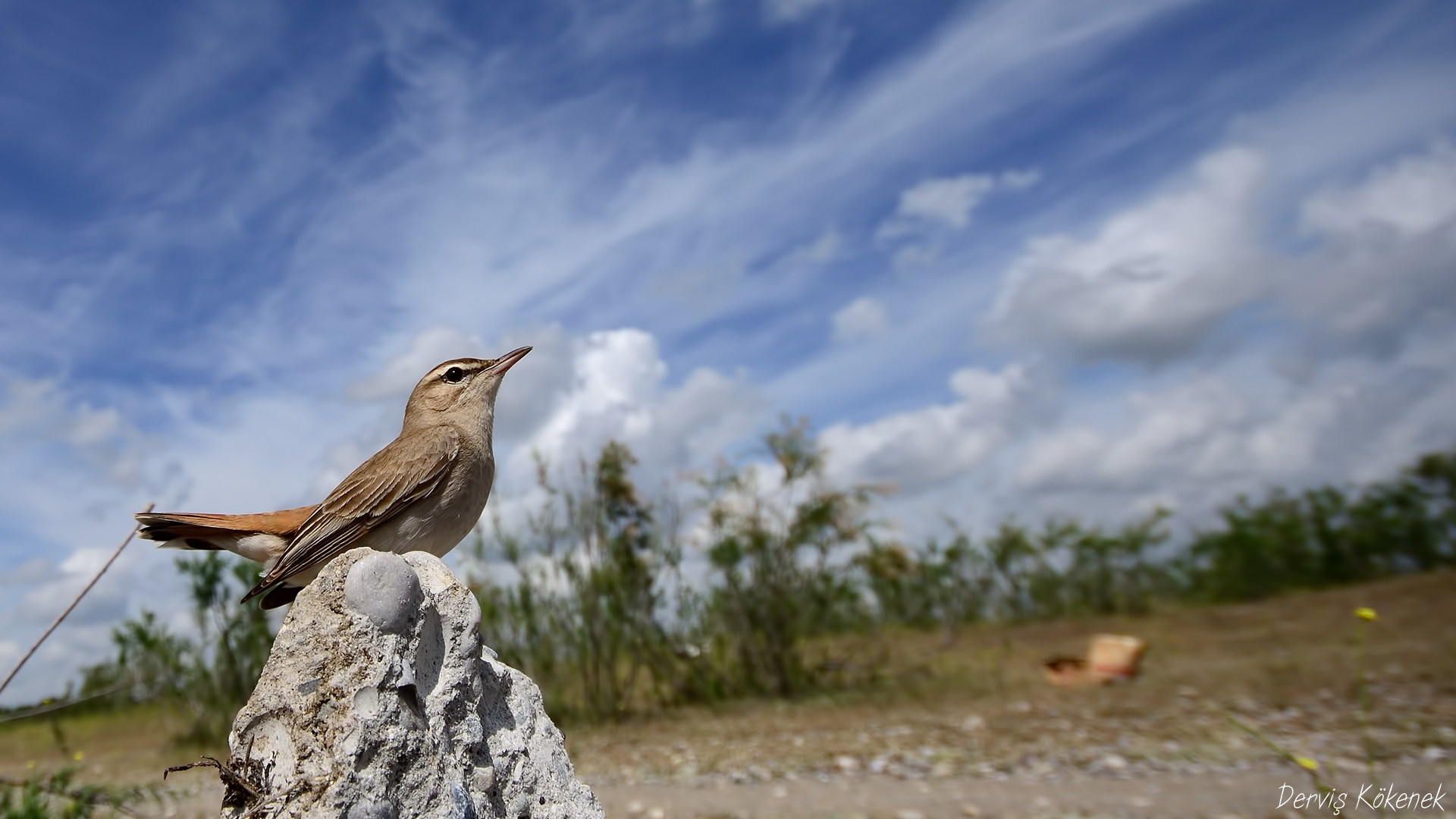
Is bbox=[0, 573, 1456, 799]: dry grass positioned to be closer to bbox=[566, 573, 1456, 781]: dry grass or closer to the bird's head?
bbox=[566, 573, 1456, 781]: dry grass

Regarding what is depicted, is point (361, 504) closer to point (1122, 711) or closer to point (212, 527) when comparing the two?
point (212, 527)

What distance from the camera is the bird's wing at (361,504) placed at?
3809mm

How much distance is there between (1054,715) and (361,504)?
11.0 metres

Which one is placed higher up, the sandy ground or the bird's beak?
the bird's beak

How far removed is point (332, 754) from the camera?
8.52 ft

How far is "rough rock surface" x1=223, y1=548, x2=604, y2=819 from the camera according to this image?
2.59 m

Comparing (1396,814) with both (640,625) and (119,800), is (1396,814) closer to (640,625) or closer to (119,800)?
(119,800)

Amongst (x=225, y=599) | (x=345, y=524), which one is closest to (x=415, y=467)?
(x=345, y=524)

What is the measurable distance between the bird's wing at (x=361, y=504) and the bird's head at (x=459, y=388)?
458 millimetres

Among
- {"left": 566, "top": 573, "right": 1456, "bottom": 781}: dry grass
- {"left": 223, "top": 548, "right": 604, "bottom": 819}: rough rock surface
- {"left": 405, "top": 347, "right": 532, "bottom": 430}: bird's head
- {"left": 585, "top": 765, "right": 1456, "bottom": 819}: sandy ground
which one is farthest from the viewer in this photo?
{"left": 566, "top": 573, "right": 1456, "bottom": 781}: dry grass

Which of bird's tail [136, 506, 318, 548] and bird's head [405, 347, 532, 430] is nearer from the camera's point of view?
bird's tail [136, 506, 318, 548]

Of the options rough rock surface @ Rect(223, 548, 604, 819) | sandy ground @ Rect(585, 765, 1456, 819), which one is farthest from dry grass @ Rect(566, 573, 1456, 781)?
rough rock surface @ Rect(223, 548, 604, 819)

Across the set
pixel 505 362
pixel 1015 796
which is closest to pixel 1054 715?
pixel 1015 796

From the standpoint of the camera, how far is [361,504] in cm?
385
